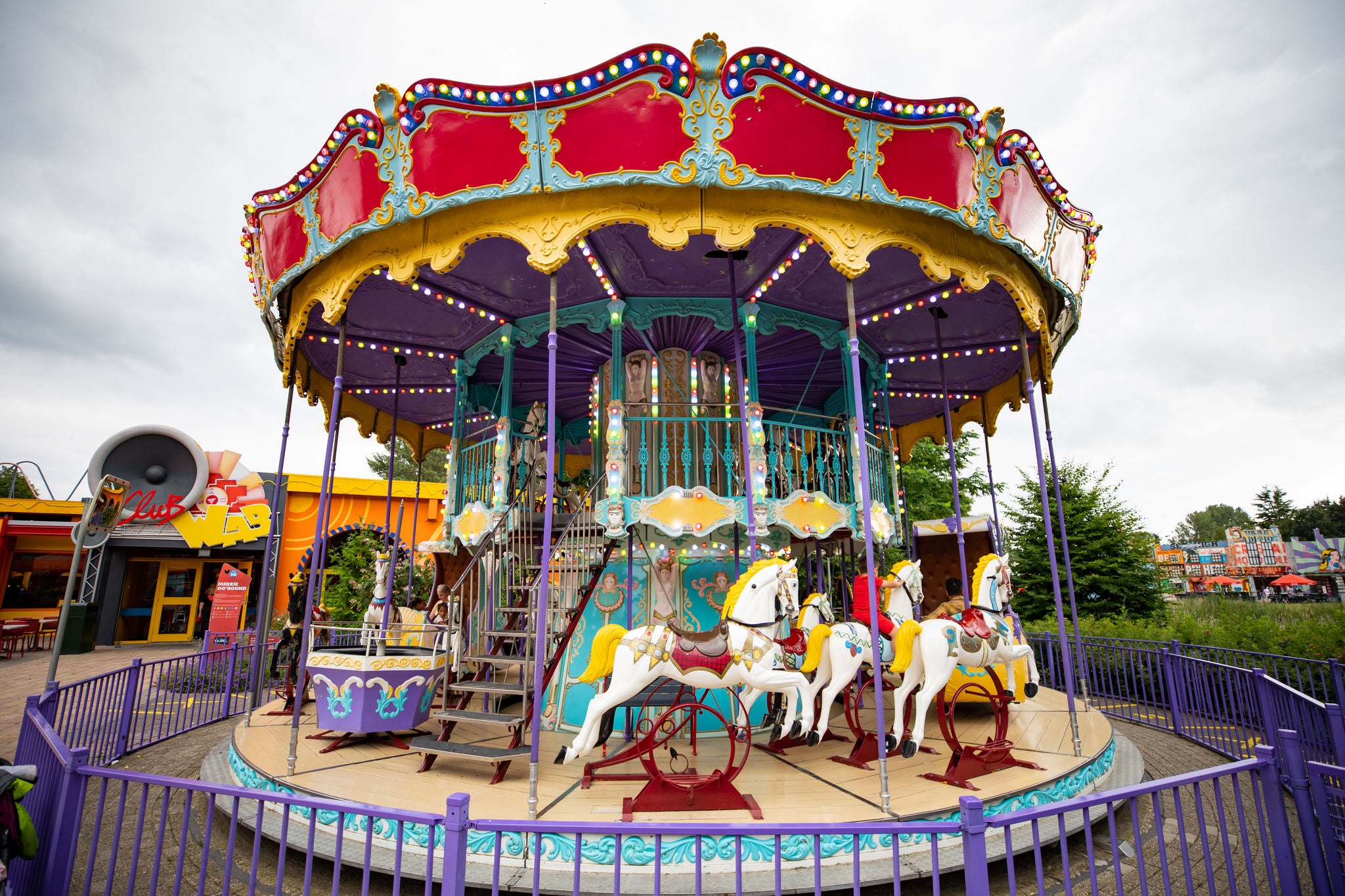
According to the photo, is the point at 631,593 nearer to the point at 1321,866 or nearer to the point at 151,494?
the point at 1321,866

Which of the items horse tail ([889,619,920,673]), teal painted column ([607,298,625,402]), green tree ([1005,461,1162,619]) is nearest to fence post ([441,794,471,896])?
horse tail ([889,619,920,673])

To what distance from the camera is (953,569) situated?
554 inches

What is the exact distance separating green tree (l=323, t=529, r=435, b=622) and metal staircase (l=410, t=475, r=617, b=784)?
7.60 metres

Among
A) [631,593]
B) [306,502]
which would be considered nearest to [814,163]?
[631,593]

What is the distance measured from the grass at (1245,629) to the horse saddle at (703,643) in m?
7.92

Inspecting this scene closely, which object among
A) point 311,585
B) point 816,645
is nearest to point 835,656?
point 816,645

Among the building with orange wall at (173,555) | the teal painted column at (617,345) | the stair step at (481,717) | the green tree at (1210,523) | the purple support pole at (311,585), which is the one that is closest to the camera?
the stair step at (481,717)

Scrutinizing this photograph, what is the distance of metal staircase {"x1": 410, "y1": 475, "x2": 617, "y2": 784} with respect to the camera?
584 cm

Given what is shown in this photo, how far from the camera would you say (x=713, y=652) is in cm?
523

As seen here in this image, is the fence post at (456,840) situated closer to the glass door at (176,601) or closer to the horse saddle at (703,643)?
the horse saddle at (703,643)

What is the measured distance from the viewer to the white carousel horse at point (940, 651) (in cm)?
586

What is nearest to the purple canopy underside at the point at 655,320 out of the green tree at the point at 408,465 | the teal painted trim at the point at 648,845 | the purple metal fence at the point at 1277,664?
the purple metal fence at the point at 1277,664

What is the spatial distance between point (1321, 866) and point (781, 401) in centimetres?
975

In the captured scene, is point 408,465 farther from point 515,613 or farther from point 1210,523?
point 1210,523
